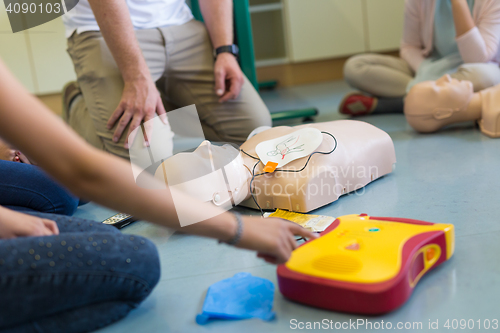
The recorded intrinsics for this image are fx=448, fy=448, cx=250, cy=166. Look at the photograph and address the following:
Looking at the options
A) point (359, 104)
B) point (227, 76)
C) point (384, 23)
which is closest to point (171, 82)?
point (227, 76)

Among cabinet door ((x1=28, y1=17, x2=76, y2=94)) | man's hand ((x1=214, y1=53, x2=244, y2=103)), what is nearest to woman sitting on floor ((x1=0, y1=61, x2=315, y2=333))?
man's hand ((x1=214, y1=53, x2=244, y2=103))

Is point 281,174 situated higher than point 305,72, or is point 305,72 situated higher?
point 281,174

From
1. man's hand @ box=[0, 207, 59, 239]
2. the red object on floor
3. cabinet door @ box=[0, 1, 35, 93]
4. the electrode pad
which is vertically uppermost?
cabinet door @ box=[0, 1, 35, 93]

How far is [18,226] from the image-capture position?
647 mm

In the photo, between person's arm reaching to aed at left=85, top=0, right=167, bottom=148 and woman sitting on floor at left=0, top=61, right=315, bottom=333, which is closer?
woman sitting on floor at left=0, top=61, right=315, bottom=333

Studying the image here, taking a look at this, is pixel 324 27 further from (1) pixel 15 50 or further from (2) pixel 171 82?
(1) pixel 15 50

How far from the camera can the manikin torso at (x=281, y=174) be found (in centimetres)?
93

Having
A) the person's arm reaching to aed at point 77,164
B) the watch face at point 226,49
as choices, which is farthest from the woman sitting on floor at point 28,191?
the watch face at point 226,49

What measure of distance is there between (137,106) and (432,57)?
1.34 m

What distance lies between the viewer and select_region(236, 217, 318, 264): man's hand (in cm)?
52

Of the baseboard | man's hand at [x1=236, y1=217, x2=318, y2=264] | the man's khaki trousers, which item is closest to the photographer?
man's hand at [x1=236, y1=217, x2=318, y2=264]

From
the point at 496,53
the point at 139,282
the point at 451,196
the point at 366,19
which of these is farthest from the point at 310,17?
the point at 139,282

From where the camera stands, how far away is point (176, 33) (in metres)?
1.47

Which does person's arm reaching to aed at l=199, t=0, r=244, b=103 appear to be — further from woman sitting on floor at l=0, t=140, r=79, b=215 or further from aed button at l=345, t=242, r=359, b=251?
aed button at l=345, t=242, r=359, b=251
